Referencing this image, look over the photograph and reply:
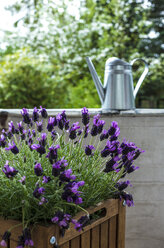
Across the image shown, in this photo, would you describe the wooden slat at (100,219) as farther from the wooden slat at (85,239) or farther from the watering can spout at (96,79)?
the watering can spout at (96,79)

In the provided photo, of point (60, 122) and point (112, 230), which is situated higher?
point (60, 122)

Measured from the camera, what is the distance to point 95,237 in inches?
38.3

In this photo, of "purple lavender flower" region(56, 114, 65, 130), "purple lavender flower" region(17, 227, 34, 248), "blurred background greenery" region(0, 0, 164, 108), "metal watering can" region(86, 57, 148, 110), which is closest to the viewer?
"purple lavender flower" region(17, 227, 34, 248)

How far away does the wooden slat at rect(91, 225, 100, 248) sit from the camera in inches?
37.8

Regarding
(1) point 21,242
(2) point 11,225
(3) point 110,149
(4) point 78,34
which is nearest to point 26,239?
(1) point 21,242

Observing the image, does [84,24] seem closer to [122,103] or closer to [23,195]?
[122,103]

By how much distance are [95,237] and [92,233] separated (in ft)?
0.08

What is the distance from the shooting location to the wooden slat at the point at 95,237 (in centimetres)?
96

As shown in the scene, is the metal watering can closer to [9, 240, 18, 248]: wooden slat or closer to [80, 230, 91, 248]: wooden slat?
[80, 230, 91, 248]: wooden slat

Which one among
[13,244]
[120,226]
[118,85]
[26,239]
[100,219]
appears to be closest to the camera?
[26,239]

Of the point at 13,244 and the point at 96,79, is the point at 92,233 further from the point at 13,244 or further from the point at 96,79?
the point at 96,79

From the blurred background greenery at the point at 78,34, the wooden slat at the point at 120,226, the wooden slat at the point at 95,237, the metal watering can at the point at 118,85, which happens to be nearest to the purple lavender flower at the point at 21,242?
the wooden slat at the point at 95,237

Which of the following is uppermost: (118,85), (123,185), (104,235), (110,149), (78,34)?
(78,34)

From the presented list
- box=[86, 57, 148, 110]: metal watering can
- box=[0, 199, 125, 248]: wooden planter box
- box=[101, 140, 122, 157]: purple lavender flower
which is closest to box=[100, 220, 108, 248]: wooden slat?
box=[0, 199, 125, 248]: wooden planter box
